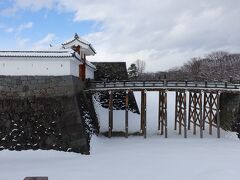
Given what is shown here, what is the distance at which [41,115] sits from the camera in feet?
58.3

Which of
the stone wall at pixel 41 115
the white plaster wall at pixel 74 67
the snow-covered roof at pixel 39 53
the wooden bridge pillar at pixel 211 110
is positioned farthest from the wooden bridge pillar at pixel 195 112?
the snow-covered roof at pixel 39 53

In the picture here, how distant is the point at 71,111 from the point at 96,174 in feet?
16.9

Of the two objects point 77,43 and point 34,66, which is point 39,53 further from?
point 77,43

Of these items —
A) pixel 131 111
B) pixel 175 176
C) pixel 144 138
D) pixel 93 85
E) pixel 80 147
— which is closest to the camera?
pixel 175 176

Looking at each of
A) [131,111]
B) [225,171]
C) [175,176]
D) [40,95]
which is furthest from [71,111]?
[131,111]

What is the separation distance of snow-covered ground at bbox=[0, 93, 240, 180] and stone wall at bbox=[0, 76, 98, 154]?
629 millimetres

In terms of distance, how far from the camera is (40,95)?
18.1 m

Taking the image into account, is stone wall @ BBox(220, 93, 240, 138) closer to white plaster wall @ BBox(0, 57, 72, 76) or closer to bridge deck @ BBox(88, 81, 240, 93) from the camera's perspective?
bridge deck @ BBox(88, 81, 240, 93)

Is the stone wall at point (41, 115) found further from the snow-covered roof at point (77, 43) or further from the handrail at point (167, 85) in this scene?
the handrail at point (167, 85)

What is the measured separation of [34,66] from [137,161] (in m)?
7.62

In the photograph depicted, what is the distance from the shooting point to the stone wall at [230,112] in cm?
2208

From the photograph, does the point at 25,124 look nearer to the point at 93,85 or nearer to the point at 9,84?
the point at 9,84

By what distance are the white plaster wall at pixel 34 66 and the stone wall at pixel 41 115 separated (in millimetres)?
335

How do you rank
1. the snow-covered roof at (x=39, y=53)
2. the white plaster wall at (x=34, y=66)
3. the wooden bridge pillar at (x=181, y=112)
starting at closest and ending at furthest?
the snow-covered roof at (x=39, y=53) → the white plaster wall at (x=34, y=66) → the wooden bridge pillar at (x=181, y=112)
